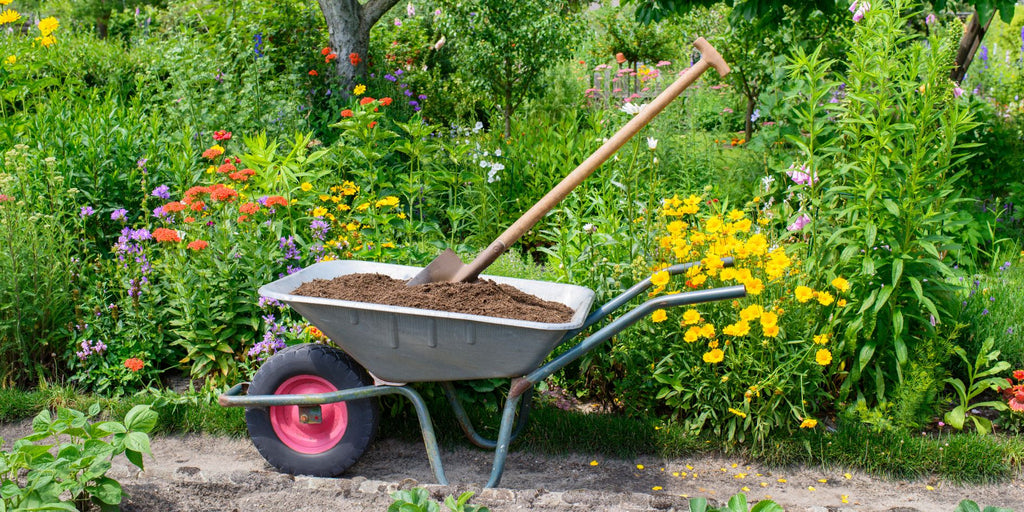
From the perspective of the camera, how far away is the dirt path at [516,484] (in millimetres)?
2045

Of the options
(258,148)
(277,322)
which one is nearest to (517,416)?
(277,322)

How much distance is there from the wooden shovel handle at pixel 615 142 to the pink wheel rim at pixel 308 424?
0.65 meters

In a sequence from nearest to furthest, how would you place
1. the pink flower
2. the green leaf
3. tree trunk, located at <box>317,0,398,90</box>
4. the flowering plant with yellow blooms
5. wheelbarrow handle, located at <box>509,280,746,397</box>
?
the green leaf → wheelbarrow handle, located at <box>509,280,746,397</box> → the flowering plant with yellow blooms → the pink flower → tree trunk, located at <box>317,0,398,90</box>

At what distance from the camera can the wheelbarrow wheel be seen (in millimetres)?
2512

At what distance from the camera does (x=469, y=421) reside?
2631mm

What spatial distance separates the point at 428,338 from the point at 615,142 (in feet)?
2.63

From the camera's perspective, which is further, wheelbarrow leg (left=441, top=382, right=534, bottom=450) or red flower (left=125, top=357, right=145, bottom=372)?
red flower (left=125, top=357, right=145, bottom=372)

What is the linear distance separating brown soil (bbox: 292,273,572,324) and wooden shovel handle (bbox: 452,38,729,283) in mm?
113

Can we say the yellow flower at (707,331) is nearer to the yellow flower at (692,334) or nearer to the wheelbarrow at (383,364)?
the yellow flower at (692,334)

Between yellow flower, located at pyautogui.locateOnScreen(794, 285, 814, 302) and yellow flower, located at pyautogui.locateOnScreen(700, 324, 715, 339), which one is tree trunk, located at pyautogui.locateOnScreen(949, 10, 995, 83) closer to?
yellow flower, located at pyautogui.locateOnScreen(794, 285, 814, 302)

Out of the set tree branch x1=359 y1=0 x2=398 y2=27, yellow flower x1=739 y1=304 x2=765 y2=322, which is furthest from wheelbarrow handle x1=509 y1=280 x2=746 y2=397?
tree branch x1=359 y1=0 x2=398 y2=27

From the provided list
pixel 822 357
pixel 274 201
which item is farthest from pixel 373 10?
pixel 822 357

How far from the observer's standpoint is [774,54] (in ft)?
17.0

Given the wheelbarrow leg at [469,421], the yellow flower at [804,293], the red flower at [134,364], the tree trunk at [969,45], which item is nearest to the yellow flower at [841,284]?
the yellow flower at [804,293]
